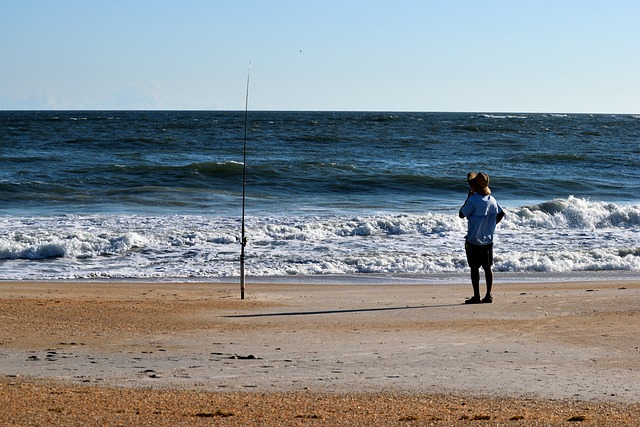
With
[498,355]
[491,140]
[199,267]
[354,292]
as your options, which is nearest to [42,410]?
[498,355]

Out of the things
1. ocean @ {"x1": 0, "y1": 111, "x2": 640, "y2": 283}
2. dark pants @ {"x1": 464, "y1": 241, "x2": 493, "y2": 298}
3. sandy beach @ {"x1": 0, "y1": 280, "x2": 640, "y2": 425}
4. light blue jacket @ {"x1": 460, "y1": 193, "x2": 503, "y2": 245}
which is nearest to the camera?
sandy beach @ {"x1": 0, "y1": 280, "x2": 640, "y2": 425}

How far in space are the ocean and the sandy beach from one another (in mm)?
2624

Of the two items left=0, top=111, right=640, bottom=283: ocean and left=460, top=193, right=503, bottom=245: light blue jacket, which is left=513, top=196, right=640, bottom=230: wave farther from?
left=460, top=193, right=503, bottom=245: light blue jacket

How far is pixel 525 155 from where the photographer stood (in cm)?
3781

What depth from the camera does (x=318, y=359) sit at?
6.07 metres

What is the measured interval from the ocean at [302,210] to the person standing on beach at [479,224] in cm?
250

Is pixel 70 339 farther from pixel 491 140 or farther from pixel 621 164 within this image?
pixel 491 140

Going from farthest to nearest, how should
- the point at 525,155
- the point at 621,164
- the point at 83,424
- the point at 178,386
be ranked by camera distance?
1. the point at 525,155
2. the point at 621,164
3. the point at 178,386
4. the point at 83,424

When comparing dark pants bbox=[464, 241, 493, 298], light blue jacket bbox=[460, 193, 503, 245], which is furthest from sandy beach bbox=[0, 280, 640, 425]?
light blue jacket bbox=[460, 193, 503, 245]

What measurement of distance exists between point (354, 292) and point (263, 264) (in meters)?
2.65

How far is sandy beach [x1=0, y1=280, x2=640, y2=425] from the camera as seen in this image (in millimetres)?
4758

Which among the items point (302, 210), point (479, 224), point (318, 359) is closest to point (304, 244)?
point (302, 210)

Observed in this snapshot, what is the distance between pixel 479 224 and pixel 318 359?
3206 millimetres

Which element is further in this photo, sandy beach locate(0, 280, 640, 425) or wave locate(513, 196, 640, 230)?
wave locate(513, 196, 640, 230)
